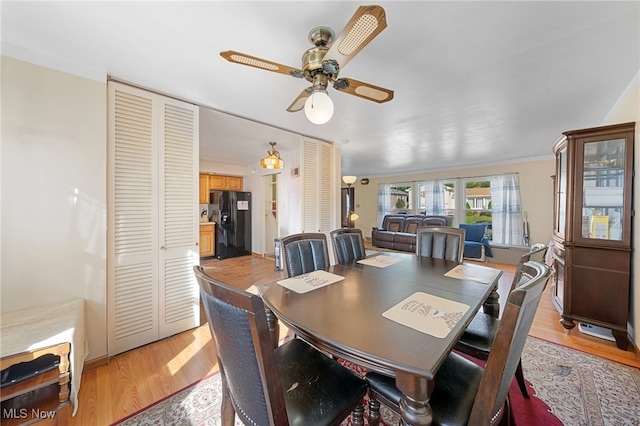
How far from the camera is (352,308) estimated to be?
118 cm

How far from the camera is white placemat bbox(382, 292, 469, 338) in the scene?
996 millimetres

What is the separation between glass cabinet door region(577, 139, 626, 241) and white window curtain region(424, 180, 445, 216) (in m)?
4.56

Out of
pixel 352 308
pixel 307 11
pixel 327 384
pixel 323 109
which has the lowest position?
pixel 327 384

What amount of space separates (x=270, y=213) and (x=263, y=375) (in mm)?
5030

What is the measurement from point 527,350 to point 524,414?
0.89 meters

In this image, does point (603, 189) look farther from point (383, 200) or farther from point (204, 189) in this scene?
point (204, 189)

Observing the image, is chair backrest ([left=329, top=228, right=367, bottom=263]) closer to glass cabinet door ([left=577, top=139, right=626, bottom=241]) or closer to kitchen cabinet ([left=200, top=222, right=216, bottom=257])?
glass cabinet door ([left=577, top=139, right=626, bottom=241])

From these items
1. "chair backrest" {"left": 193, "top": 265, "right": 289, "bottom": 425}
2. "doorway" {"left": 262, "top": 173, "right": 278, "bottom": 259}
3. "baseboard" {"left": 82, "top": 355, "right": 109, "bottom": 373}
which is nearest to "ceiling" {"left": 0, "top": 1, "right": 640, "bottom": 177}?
"chair backrest" {"left": 193, "top": 265, "right": 289, "bottom": 425}

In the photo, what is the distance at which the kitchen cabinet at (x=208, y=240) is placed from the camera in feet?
17.6

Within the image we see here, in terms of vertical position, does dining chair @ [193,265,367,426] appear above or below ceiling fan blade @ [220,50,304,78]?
below

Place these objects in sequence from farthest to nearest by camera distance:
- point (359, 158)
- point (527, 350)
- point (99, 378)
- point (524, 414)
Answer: point (359, 158) < point (527, 350) < point (99, 378) < point (524, 414)

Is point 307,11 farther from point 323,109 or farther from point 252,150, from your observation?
point 252,150

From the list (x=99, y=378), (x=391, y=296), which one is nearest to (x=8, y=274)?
(x=99, y=378)

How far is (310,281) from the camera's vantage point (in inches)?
62.2
